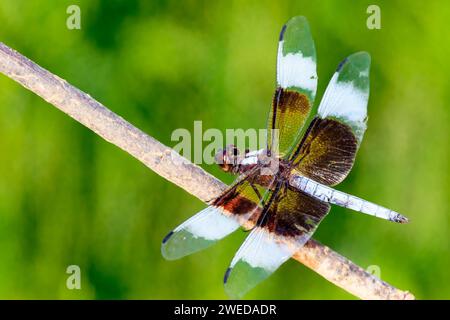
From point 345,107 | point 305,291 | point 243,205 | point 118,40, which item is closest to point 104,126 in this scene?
point 243,205

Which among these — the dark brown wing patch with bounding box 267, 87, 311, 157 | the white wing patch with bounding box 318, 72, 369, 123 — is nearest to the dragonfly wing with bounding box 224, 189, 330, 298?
the dark brown wing patch with bounding box 267, 87, 311, 157

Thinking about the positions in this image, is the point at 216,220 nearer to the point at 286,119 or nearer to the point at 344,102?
the point at 286,119

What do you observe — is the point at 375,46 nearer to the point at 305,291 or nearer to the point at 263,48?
the point at 263,48

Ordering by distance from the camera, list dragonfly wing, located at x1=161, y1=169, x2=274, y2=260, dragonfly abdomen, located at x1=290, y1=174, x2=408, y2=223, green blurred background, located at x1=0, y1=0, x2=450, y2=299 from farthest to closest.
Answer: green blurred background, located at x1=0, y1=0, x2=450, y2=299 → dragonfly abdomen, located at x1=290, y1=174, x2=408, y2=223 → dragonfly wing, located at x1=161, y1=169, x2=274, y2=260

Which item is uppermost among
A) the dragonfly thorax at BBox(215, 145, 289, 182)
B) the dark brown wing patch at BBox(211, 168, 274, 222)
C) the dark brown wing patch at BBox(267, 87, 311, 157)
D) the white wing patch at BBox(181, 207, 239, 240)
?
the dark brown wing patch at BBox(267, 87, 311, 157)

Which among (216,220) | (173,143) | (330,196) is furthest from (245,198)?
(173,143)

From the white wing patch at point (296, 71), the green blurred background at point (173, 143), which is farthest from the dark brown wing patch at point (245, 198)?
the green blurred background at point (173, 143)

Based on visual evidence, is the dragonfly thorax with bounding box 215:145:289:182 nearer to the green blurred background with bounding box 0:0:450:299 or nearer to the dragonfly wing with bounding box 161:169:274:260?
the dragonfly wing with bounding box 161:169:274:260
